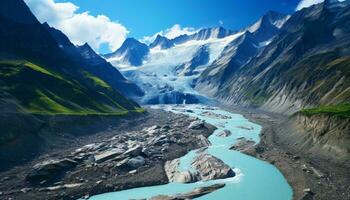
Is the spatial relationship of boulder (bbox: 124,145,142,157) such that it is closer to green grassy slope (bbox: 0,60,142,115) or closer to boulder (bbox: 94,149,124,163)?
boulder (bbox: 94,149,124,163)

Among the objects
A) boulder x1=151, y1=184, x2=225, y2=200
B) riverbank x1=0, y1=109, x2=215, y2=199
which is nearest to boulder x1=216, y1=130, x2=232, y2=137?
riverbank x1=0, y1=109, x2=215, y2=199

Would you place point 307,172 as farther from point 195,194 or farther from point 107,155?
point 107,155

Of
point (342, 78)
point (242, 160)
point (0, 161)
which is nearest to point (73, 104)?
point (0, 161)

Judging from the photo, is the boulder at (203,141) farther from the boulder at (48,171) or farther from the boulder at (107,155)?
the boulder at (48,171)

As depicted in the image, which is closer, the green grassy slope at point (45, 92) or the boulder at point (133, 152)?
the boulder at point (133, 152)

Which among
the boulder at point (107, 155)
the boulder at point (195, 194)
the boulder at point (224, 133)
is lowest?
the boulder at point (195, 194)

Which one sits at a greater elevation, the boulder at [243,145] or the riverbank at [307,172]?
the boulder at [243,145]

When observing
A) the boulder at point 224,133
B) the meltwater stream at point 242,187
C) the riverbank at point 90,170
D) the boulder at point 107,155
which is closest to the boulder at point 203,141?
the riverbank at point 90,170
